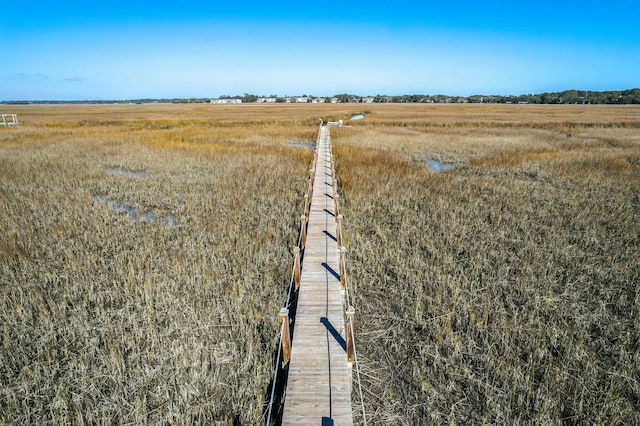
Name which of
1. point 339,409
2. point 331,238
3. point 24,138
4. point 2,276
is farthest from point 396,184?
point 24,138

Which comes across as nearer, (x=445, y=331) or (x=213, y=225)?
(x=445, y=331)

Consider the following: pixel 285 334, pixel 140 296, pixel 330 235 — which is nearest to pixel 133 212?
pixel 140 296

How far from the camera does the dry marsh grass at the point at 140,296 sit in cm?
387

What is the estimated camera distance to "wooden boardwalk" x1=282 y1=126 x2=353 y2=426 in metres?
3.55

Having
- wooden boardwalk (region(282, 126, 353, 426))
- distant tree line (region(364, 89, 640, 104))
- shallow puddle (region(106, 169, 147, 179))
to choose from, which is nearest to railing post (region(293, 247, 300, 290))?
wooden boardwalk (region(282, 126, 353, 426))

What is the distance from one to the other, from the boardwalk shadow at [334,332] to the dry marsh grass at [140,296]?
0.85 m

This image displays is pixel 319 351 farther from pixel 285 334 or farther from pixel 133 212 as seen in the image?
pixel 133 212

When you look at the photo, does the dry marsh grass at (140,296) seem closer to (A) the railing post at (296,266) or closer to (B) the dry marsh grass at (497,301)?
(A) the railing post at (296,266)

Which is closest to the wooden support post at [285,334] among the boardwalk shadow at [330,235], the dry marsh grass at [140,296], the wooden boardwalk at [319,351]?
the wooden boardwalk at [319,351]

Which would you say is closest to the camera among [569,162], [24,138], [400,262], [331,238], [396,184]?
[400,262]

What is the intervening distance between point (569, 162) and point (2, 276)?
24.6 metres

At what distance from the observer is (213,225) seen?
927 centimetres

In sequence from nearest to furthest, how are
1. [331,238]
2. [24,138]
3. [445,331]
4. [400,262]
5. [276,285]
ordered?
[445,331], [276,285], [400,262], [331,238], [24,138]

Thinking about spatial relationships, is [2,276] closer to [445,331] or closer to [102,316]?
[102,316]
